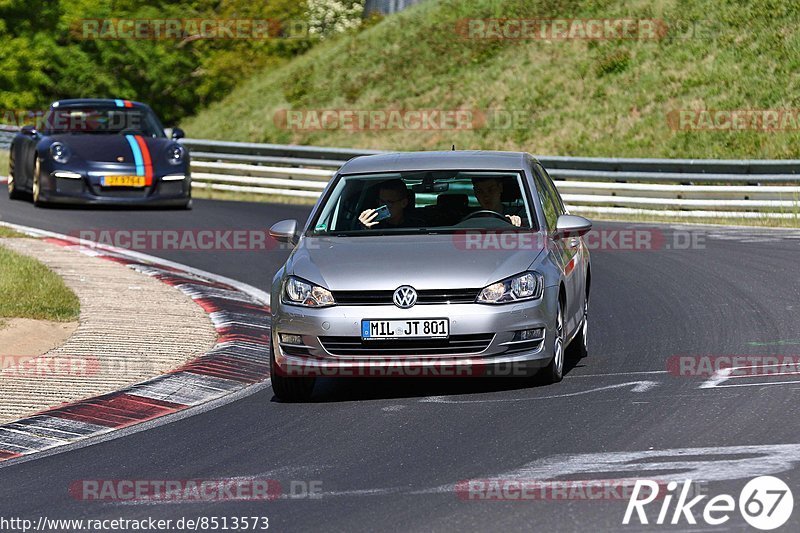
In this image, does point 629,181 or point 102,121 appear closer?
point 102,121

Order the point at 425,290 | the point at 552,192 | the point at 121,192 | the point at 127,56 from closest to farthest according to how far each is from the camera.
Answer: the point at 425,290 < the point at 552,192 < the point at 121,192 < the point at 127,56

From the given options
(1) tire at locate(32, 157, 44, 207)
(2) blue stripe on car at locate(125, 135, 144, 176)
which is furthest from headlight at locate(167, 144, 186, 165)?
(1) tire at locate(32, 157, 44, 207)

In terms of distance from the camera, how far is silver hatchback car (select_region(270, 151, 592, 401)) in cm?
821

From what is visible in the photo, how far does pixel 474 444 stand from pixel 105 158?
13629mm

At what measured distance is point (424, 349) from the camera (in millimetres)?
8250

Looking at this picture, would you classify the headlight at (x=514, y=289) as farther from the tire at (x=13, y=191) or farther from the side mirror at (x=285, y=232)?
the tire at (x=13, y=191)

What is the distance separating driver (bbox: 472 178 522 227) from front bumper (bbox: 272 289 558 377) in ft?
A: 3.72

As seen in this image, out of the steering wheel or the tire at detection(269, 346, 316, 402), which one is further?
the steering wheel

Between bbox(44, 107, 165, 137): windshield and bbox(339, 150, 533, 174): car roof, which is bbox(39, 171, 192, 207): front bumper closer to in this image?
bbox(44, 107, 165, 137): windshield

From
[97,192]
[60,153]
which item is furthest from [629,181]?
[60,153]

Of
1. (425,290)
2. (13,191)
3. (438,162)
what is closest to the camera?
(425,290)

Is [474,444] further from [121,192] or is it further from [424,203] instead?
[121,192]

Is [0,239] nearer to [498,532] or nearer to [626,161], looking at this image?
[626,161]

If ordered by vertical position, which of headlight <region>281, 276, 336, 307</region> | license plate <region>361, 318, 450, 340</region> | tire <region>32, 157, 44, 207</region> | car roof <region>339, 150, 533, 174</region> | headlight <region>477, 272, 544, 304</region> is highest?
car roof <region>339, 150, 533, 174</region>
